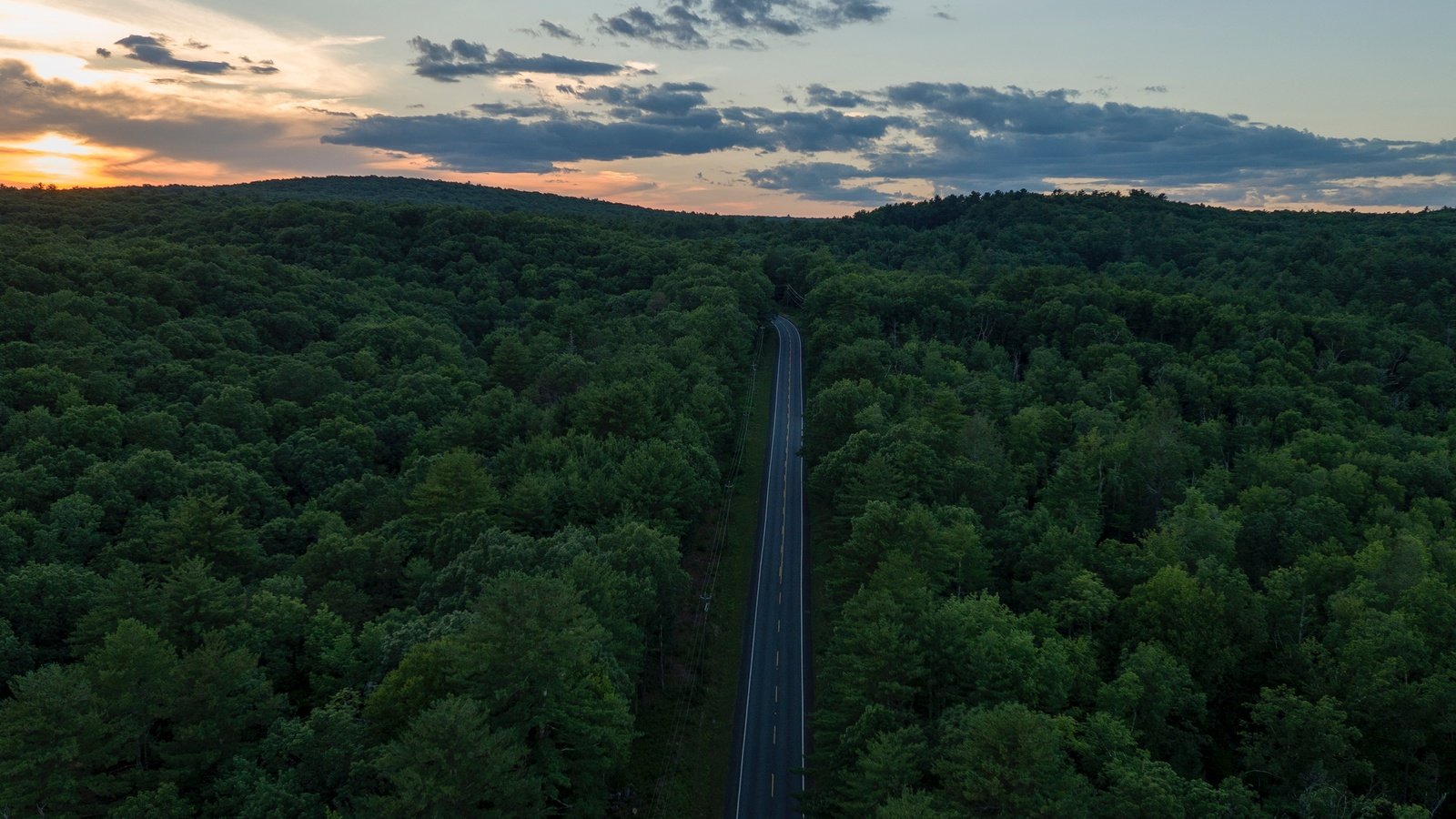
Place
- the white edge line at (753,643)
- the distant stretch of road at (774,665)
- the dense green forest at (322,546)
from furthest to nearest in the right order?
1. the white edge line at (753,643)
2. the distant stretch of road at (774,665)
3. the dense green forest at (322,546)

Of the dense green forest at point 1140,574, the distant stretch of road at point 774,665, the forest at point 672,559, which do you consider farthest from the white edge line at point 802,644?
the dense green forest at point 1140,574

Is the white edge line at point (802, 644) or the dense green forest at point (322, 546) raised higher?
the dense green forest at point (322, 546)

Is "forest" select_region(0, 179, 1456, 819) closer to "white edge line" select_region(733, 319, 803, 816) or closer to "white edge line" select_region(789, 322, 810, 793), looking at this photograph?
"white edge line" select_region(789, 322, 810, 793)

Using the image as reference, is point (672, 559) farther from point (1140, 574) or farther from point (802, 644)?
point (1140, 574)

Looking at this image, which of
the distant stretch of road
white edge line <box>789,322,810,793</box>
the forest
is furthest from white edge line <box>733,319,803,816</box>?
the forest

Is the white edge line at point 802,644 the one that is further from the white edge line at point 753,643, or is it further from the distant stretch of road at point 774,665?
the white edge line at point 753,643

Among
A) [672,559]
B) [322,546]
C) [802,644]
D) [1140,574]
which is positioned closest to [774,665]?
[802,644]
